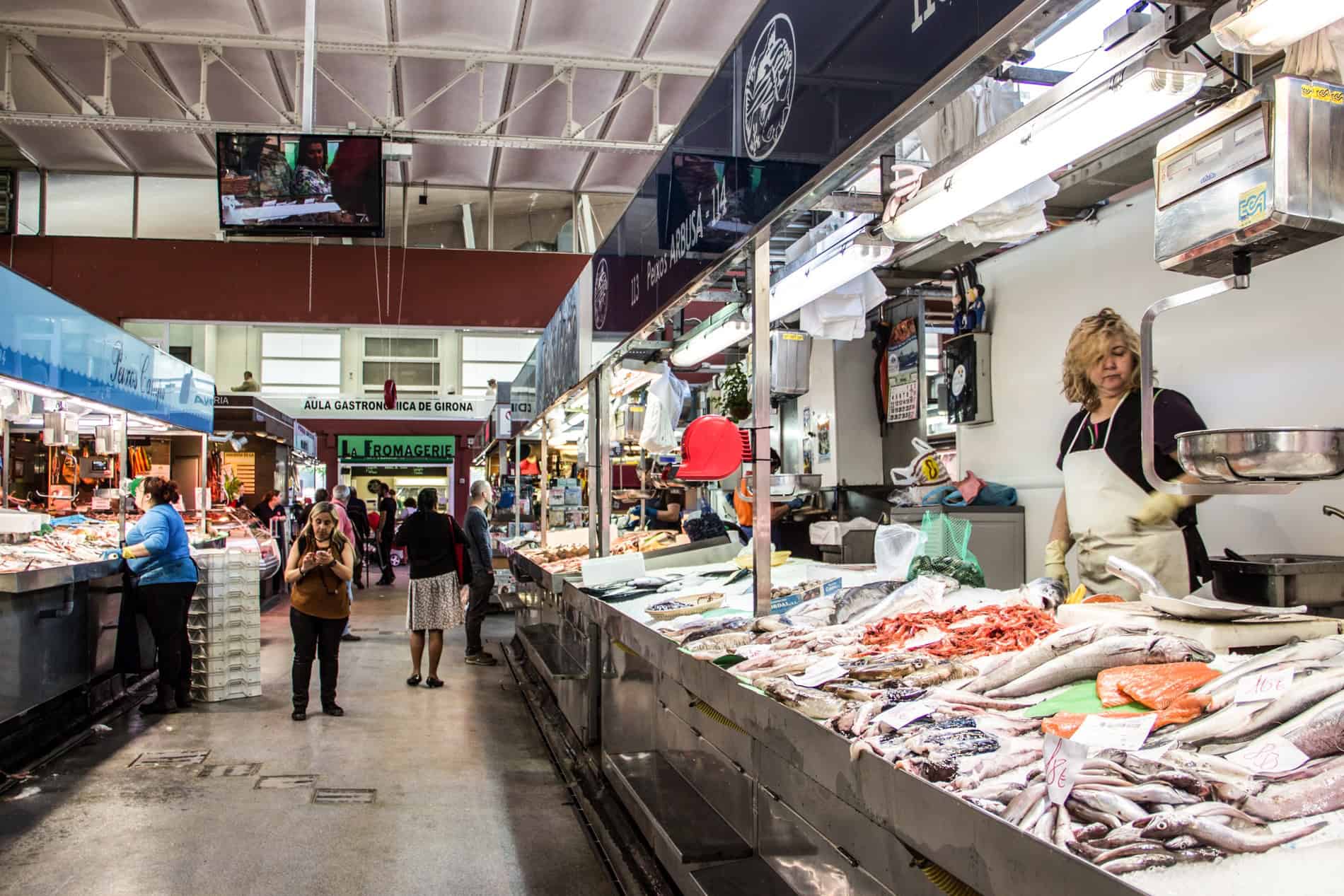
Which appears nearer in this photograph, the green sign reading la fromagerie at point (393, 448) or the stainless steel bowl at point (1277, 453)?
the stainless steel bowl at point (1277, 453)

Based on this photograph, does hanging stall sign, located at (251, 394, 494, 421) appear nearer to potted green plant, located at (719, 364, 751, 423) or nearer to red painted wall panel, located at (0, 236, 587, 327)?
red painted wall panel, located at (0, 236, 587, 327)

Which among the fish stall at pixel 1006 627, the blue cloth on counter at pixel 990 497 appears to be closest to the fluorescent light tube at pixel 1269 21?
the fish stall at pixel 1006 627

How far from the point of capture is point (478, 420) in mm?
21672

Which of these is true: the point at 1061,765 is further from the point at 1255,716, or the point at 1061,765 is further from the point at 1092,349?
the point at 1092,349

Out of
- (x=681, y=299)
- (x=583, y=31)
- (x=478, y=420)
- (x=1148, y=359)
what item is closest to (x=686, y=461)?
(x=681, y=299)

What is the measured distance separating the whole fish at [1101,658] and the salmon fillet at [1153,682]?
0.13ft

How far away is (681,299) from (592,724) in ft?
6.97

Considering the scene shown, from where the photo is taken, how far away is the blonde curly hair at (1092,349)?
391 cm

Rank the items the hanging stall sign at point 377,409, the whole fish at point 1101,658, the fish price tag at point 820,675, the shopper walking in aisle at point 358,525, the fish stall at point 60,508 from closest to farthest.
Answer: the whole fish at point 1101,658 → the fish price tag at point 820,675 → the fish stall at point 60,508 → the shopper walking in aisle at point 358,525 → the hanging stall sign at point 377,409

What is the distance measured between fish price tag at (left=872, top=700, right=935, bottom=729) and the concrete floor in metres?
2.30

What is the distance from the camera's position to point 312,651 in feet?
22.2

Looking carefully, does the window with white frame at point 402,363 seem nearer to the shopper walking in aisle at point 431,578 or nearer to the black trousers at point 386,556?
the black trousers at point 386,556

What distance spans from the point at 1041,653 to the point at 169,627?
642 cm

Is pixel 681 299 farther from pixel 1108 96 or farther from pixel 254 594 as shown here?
pixel 254 594
